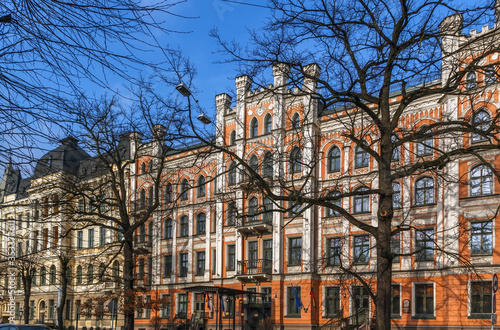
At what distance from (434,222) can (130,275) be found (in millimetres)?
17292

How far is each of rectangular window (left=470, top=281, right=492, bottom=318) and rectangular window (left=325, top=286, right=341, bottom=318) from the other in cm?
826

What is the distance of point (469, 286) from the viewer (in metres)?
29.0

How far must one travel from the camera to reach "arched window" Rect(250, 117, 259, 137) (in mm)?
40375

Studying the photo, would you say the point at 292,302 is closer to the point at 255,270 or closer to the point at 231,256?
the point at 255,270

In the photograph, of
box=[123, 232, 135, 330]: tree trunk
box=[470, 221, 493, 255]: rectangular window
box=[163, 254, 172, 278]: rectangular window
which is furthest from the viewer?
box=[163, 254, 172, 278]: rectangular window

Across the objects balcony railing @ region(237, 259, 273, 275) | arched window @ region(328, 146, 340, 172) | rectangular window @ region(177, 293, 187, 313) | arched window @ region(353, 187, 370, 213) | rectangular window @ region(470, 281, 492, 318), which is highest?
arched window @ region(328, 146, 340, 172)

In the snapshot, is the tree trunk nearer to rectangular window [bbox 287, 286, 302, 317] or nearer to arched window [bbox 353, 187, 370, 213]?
rectangular window [bbox 287, 286, 302, 317]

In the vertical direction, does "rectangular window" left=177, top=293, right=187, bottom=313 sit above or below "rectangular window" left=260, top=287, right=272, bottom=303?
below

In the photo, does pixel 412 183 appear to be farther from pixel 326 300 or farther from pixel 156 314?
pixel 156 314

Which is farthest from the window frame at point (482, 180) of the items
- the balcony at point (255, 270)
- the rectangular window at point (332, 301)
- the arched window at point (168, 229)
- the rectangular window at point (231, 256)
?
the arched window at point (168, 229)

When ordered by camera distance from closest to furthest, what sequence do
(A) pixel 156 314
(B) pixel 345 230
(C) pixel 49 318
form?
(B) pixel 345 230
(A) pixel 156 314
(C) pixel 49 318

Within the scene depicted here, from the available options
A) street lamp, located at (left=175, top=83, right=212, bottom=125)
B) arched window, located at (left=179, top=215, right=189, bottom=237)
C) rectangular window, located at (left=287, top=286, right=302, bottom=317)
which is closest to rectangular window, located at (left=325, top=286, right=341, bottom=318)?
rectangular window, located at (left=287, top=286, right=302, bottom=317)

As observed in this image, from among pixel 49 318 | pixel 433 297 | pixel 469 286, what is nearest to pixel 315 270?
pixel 433 297

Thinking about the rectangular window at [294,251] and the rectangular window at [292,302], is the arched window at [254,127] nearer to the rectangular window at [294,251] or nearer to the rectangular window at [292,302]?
the rectangular window at [294,251]
